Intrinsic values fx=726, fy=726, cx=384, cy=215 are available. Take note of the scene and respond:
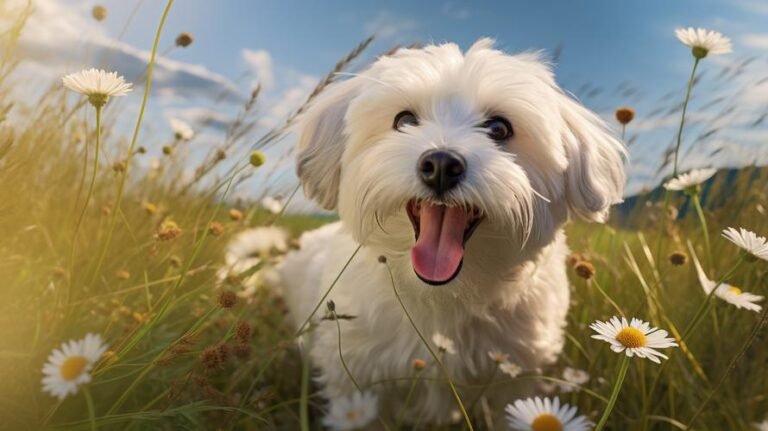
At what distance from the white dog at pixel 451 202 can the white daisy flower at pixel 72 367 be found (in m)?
0.95

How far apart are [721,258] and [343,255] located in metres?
2.33

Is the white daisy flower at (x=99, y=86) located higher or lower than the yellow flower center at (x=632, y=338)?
higher

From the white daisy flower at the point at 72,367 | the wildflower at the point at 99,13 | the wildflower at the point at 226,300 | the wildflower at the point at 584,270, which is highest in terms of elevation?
the wildflower at the point at 99,13

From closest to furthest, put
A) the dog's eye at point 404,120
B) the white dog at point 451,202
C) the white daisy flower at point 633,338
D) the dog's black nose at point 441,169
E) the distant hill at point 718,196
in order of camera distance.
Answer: the white daisy flower at point 633,338, the dog's black nose at point 441,169, the white dog at point 451,202, the dog's eye at point 404,120, the distant hill at point 718,196

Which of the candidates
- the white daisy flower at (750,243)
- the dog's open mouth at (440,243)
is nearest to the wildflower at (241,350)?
the dog's open mouth at (440,243)

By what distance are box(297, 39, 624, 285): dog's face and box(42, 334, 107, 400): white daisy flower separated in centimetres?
113

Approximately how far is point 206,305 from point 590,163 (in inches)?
82.5

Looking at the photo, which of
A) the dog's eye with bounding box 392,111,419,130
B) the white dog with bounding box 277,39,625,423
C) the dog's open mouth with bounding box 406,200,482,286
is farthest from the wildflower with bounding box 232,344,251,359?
the dog's eye with bounding box 392,111,419,130

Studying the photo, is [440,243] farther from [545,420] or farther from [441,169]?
[545,420]

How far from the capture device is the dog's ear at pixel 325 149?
3059mm

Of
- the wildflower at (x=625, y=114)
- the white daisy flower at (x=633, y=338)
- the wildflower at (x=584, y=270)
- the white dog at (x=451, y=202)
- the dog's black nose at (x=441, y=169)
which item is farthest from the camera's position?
the wildflower at (x=625, y=114)

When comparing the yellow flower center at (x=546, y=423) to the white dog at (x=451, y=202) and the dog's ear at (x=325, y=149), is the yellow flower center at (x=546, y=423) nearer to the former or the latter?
the white dog at (x=451, y=202)

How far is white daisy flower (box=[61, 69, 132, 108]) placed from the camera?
206 cm

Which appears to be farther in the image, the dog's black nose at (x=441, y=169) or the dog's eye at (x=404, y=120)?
the dog's eye at (x=404, y=120)
